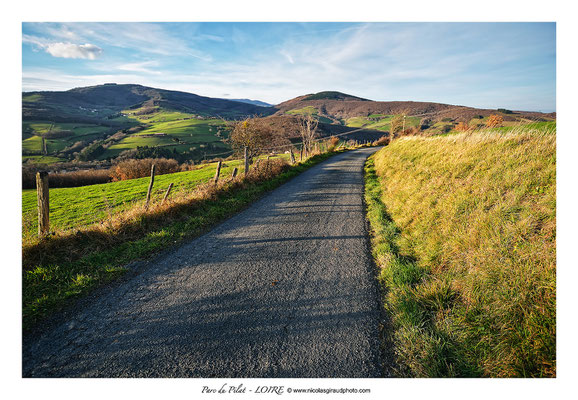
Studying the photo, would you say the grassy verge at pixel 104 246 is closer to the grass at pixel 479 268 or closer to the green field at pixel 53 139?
the grass at pixel 479 268

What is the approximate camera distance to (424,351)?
2.42 m

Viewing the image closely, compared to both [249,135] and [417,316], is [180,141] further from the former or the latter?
[417,316]

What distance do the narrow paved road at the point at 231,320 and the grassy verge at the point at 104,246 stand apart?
0.52 m

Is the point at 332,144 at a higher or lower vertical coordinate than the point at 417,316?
higher

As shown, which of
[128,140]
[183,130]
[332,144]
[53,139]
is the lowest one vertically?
[332,144]

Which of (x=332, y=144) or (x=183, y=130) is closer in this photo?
(x=332, y=144)

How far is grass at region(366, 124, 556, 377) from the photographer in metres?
2.33

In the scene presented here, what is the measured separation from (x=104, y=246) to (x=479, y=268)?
6.82 m

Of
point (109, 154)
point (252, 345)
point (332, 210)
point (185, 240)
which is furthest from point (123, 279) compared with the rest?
point (109, 154)

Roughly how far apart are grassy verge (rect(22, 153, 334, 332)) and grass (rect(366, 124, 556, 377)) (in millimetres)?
4571

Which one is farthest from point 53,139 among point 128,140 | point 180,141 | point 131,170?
point 131,170

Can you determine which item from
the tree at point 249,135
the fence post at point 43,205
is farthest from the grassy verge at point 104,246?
the tree at point 249,135

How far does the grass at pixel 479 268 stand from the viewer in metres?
2.33

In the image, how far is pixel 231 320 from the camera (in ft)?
9.68
